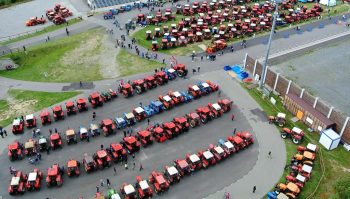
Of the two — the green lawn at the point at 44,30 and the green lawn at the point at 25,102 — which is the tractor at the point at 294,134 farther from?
the green lawn at the point at 44,30

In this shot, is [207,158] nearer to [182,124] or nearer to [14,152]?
[182,124]

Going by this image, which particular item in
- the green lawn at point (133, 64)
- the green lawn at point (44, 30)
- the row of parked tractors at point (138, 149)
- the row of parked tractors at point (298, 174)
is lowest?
the row of parked tractors at point (298, 174)

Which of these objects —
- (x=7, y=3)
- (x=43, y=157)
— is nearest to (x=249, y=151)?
(x=43, y=157)

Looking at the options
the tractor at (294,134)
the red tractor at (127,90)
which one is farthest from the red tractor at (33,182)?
the tractor at (294,134)

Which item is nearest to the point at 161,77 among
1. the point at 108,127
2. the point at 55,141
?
the point at 108,127

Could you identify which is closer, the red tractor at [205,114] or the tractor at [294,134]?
the tractor at [294,134]

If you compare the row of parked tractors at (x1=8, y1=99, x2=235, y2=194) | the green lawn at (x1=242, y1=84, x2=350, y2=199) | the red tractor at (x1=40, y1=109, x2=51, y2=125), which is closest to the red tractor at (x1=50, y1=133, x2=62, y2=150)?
the row of parked tractors at (x1=8, y1=99, x2=235, y2=194)

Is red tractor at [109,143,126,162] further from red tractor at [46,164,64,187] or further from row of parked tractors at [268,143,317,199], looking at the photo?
row of parked tractors at [268,143,317,199]
